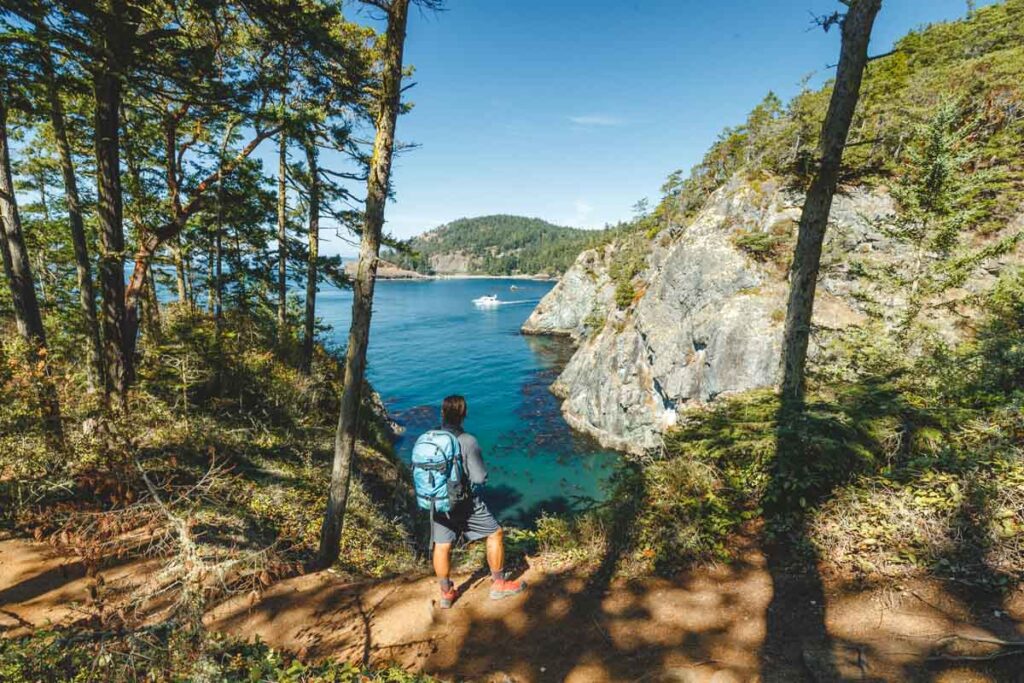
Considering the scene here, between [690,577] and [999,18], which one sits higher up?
[999,18]

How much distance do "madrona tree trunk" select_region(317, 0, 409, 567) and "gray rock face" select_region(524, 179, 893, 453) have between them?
1291 cm

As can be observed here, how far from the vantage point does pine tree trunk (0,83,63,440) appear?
263 inches

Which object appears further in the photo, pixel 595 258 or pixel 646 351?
pixel 595 258

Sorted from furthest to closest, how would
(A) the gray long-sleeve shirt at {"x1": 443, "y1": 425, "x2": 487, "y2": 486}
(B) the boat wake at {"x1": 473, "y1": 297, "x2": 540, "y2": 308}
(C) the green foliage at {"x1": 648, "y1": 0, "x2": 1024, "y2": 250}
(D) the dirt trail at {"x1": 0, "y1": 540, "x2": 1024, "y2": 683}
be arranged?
1. (B) the boat wake at {"x1": 473, "y1": 297, "x2": 540, "y2": 308}
2. (C) the green foliage at {"x1": 648, "y1": 0, "x2": 1024, "y2": 250}
3. (A) the gray long-sleeve shirt at {"x1": 443, "y1": 425, "x2": 487, "y2": 486}
4. (D) the dirt trail at {"x1": 0, "y1": 540, "x2": 1024, "y2": 683}

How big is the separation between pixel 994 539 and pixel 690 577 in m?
2.69

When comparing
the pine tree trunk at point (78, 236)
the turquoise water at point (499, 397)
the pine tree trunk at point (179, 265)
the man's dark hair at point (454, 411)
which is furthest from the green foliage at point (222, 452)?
the turquoise water at point (499, 397)

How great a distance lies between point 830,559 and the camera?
170 inches

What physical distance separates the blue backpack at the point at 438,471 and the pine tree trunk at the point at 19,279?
22.3 feet

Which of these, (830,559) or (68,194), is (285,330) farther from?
(830,559)

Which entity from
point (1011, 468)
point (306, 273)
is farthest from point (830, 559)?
point (306, 273)

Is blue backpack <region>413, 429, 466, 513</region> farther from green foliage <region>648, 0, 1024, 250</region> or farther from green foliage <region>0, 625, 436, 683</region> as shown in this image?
green foliage <region>648, 0, 1024, 250</region>

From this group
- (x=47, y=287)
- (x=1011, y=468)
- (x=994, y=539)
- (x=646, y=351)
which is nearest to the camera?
(x=994, y=539)

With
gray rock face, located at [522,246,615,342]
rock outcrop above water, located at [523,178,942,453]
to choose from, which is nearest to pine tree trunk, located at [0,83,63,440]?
rock outcrop above water, located at [523,178,942,453]

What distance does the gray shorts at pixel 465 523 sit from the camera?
465 cm
